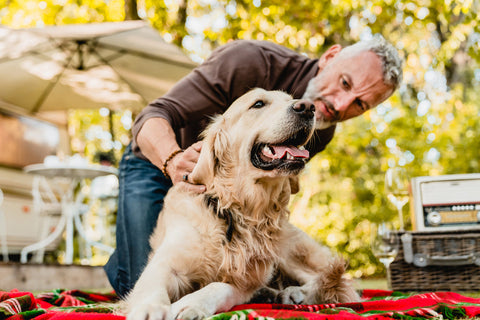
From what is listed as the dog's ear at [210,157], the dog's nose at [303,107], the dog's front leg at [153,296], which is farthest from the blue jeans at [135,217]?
the dog's nose at [303,107]

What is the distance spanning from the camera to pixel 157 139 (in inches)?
94.3

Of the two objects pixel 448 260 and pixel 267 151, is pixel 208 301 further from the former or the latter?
pixel 448 260

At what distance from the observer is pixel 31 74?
632cm

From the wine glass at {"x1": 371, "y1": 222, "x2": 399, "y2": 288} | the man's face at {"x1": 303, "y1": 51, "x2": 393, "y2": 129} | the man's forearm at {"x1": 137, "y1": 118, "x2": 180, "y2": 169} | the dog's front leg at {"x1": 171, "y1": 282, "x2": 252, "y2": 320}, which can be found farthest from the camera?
the wine glass at {"x1": 371, "y1": 222, "x2": 399, "y2": 288}

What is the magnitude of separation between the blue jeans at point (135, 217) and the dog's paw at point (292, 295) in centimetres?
91

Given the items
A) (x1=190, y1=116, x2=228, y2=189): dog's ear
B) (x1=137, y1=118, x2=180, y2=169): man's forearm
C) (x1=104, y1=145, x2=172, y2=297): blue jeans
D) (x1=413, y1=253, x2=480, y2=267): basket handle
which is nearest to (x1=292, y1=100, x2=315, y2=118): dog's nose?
(x1=190, y1=116, x2=228, y2=189): dog's ear

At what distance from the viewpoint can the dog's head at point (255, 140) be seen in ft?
7.18

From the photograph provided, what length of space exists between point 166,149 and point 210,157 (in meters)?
0.25

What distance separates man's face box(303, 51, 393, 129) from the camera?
2842mm

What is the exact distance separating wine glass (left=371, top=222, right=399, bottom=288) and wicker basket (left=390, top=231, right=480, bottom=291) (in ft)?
0.71

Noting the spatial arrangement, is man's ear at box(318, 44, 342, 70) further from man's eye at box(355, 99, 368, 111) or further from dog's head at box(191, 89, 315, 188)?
dog's head at box(191, 89, 315, 188)

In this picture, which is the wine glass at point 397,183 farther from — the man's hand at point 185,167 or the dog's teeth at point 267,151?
the man's hand at point 185,167

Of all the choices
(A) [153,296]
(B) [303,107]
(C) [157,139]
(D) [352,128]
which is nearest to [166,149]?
(C) [157,139]

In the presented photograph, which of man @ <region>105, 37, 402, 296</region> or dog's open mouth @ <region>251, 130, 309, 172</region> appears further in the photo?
man @ <region>105, 37, 402, 296</region>
